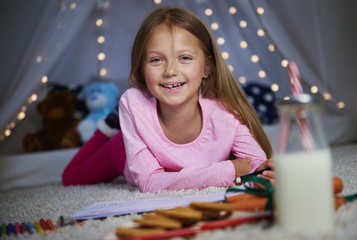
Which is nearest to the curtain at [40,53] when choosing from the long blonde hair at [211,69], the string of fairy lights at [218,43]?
the string of fairy lights at [218,43]

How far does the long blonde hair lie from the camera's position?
1.41m

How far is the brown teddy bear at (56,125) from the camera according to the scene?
233 centimetres

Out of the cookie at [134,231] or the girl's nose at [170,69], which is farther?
the girl's nose at [170,69]

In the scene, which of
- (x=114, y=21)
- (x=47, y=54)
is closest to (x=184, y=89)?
(x=47, y=54)

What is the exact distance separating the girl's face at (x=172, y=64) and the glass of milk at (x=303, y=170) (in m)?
0.77

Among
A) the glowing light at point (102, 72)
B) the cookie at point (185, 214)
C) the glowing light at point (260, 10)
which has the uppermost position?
the glowing light at point (260, 10)

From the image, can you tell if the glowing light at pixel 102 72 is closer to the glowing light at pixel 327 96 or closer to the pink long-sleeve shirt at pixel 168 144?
the pink long-sleeve shirt at pixel 168 144

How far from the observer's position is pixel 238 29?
7.93ft

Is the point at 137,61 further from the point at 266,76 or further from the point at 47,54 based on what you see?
the point at 266,76

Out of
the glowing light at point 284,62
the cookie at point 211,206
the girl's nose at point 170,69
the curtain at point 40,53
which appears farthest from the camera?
the glowing light at point 284,62

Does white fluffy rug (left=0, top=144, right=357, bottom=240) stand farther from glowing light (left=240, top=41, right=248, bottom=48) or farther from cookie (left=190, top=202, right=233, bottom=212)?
glowing light (left=240, top=41, right=248, bottom=48)

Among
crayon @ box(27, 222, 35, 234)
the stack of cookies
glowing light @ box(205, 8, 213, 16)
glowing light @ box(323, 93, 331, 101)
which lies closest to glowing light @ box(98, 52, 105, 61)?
glowing light @ box(205, 8, 213, 16)

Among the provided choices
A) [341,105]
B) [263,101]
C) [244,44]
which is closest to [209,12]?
[244,44]

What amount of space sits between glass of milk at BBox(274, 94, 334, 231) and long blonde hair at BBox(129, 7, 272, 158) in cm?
79
